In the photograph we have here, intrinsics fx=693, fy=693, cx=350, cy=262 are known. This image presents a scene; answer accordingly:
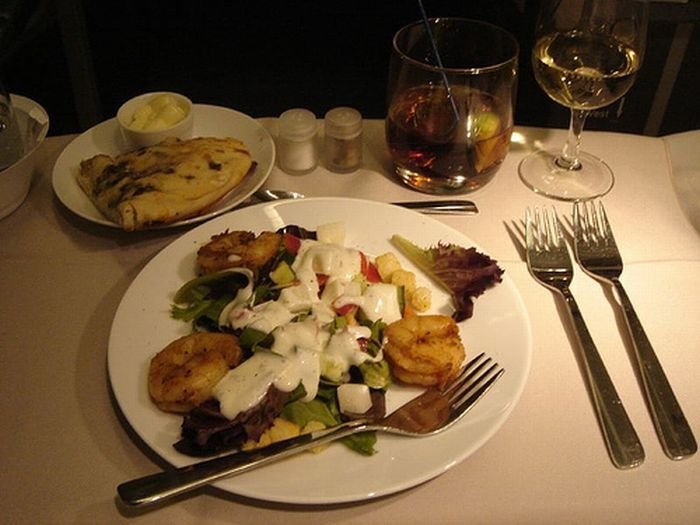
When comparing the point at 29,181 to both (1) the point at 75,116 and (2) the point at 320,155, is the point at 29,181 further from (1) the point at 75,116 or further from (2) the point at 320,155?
(1) the point at 75,116

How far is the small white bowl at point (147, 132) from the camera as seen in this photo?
1.46 meters

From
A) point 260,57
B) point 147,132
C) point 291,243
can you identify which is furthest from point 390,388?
point 260,57

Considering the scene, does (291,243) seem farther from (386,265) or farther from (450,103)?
(450,103)

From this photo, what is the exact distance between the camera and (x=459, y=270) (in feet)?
3.79

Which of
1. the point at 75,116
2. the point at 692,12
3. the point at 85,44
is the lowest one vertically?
the point at 75,116

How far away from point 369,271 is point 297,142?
16.6 inches

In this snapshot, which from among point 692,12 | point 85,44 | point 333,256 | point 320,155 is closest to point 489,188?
point 320,155

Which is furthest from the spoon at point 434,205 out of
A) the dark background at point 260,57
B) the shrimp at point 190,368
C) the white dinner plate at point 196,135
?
the dark background at point 260,57

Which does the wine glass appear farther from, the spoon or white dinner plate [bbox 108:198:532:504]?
white dinner plate [bbox 108:198:532:504]

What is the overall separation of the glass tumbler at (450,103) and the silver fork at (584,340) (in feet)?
0.54

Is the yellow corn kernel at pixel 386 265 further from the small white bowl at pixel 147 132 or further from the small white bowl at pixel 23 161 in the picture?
the small white bowl at pixel 23 161

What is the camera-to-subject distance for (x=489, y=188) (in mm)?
1477

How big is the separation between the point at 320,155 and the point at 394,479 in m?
0.88

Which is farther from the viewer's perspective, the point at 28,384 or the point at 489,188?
the point at 489,188
